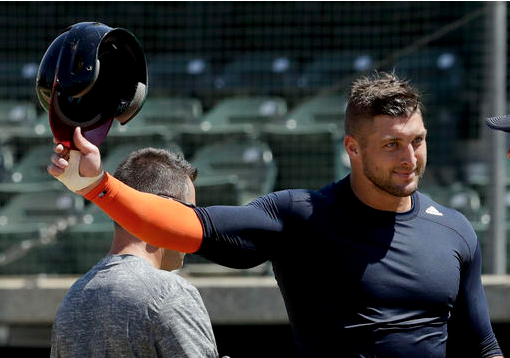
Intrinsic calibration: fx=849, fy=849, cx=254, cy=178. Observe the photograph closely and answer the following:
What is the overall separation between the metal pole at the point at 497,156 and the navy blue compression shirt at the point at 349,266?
2.45 meters

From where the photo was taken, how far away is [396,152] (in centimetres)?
244

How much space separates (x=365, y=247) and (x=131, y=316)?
75 cm

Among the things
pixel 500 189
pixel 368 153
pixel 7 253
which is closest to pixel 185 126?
pixel 7 253

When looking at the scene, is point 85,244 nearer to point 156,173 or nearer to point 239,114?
point 239,114

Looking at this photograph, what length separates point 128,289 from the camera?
2084 millimetres

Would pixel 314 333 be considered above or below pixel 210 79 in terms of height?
below

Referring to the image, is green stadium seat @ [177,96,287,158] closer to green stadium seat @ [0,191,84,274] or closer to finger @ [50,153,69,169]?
green stadium seat @ [0,191,84,274]

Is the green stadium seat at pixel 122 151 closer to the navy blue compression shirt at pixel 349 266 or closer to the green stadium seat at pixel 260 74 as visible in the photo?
the green stadium seat at pixel 260 74

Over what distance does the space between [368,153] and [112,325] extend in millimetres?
904

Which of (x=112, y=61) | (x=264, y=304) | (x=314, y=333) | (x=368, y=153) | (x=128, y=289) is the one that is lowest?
(x=264, y=304)

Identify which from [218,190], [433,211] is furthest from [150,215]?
[218,190]

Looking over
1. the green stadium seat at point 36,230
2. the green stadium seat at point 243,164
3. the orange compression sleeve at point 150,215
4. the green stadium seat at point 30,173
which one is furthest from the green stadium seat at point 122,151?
the orange compression sleeve at point 150,215

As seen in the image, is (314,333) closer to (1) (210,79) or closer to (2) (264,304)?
(2) (264,304)

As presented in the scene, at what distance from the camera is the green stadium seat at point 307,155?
5.80m
